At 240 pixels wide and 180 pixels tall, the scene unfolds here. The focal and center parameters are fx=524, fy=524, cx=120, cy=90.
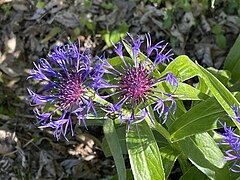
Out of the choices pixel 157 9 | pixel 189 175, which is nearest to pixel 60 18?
pixel 157 9

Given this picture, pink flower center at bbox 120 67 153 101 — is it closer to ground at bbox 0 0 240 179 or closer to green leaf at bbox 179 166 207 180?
green leaf at bbox 179 166 207 180

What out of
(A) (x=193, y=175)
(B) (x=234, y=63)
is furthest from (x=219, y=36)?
(A) (x=193, y=175)

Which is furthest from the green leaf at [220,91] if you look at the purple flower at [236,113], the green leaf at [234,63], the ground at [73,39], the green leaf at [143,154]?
the ground at [73,39]

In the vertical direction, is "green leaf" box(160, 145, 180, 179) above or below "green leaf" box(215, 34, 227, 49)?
below

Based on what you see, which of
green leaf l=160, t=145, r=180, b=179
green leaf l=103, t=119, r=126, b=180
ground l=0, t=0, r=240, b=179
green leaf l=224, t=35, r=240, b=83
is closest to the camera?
green leaf l=103, t=119, r=126, b=180

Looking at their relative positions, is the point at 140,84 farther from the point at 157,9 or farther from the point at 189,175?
the point at 157,9

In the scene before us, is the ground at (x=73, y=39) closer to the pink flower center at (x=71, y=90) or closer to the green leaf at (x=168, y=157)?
the green leaf at (x=168, y=157)

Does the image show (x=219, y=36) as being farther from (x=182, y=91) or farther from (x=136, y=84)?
(x=136, y=84)

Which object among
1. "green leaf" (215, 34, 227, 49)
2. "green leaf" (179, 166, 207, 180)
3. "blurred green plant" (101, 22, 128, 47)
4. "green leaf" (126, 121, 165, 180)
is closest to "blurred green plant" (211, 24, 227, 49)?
"green leaf" (215, 34, 227, 49)
